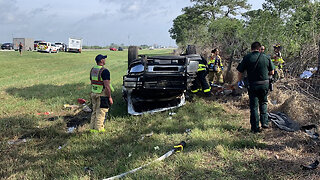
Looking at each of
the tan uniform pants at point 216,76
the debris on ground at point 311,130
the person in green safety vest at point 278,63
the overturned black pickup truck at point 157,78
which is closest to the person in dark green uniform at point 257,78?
the debris on ground at point 311,130

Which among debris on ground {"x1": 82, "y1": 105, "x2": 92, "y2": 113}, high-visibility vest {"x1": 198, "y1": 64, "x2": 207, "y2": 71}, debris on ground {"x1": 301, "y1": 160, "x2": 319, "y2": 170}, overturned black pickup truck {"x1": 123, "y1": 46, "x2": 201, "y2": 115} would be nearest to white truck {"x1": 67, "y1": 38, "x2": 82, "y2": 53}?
debris on ground {"x1": 82, "y1": 105, "x2": 92, "y2": 113}

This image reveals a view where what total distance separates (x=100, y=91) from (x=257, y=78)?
9.23ft

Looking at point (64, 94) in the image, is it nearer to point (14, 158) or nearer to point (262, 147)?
point (14, 158)

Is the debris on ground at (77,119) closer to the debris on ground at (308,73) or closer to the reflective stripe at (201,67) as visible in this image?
the reflective stripe at (201,67)

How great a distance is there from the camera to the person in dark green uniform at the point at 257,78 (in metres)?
4.07

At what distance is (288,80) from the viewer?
6426 mm

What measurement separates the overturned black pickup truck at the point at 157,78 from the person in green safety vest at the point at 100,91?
2.88 feet

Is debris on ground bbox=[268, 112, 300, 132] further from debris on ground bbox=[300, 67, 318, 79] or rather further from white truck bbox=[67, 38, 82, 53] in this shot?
white truck bbox=[67, 38, 82, 53]

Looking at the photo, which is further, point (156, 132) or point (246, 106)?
point (246, 106)

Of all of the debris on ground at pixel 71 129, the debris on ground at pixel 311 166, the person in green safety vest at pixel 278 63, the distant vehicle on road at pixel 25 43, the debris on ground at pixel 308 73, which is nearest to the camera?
the debris on ground at pixel 311 166

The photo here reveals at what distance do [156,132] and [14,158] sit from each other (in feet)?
7.50

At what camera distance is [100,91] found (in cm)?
429

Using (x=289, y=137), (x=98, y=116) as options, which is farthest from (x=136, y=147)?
(x=289, y=137)

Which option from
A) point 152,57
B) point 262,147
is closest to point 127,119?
point 152,57
